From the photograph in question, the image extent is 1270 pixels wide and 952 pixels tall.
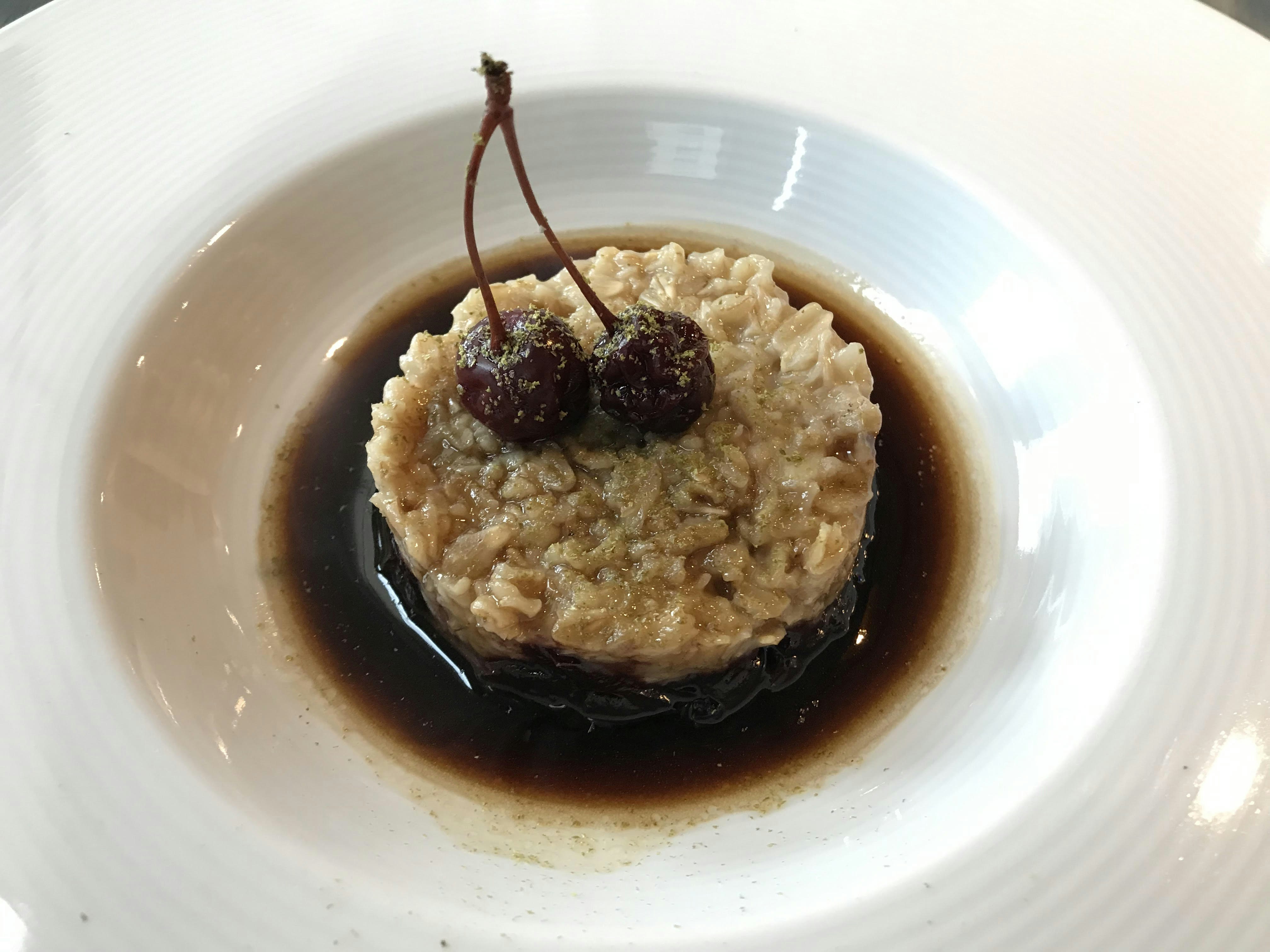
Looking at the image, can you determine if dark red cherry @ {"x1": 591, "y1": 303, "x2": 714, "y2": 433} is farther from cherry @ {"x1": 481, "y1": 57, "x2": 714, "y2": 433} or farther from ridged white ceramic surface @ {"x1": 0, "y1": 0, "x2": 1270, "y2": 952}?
ridged white ceramic surface @ {"x1": 0, "y1": 0, "x2": 1270, "y2": 952}

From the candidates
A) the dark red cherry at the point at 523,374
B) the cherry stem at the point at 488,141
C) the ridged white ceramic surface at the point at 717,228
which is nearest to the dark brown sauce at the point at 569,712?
the ridged white ceramic surface at the point at 717,228

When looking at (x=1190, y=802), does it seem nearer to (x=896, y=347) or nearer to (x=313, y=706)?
(x=896, y=347)

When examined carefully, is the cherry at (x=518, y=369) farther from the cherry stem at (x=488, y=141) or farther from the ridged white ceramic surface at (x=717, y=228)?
the ridged white ceramic surface at (x=717, y=228)

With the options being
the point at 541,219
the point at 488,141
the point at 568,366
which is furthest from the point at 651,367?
the point at 488,141

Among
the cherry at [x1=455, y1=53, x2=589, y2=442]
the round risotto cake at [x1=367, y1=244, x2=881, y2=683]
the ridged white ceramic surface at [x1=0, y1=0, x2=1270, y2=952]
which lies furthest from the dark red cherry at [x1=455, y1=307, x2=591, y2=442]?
the ridged white ceramic surface at [x1=0, y1=0, x2=1270, y2=952]

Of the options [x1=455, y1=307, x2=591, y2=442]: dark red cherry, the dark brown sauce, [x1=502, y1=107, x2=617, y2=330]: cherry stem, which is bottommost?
the dark brown sauce

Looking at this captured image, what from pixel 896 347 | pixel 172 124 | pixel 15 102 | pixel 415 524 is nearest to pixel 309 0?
pixel 172 124

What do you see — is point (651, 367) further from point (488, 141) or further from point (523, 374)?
point (488, 141)
